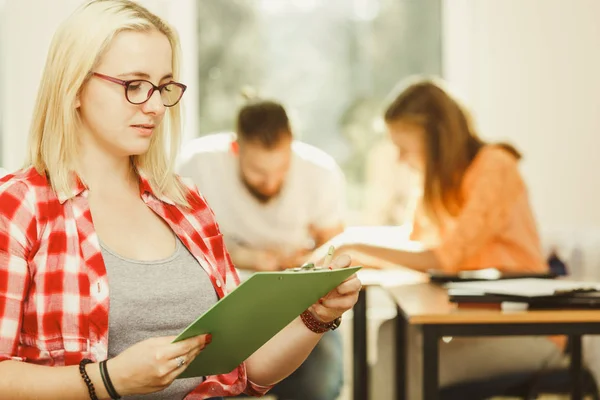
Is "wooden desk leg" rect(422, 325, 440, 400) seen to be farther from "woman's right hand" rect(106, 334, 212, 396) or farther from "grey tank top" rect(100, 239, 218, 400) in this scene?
"woman's right hand" rect(106, 334, 212, 396)

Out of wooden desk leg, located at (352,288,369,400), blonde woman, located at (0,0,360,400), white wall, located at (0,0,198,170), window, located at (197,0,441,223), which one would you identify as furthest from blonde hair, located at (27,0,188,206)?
window, located at (197,0,441,223)

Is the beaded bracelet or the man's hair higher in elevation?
the man's hair

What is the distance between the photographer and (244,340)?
134cm

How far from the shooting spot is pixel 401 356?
2801 mm

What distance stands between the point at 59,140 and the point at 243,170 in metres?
1.80

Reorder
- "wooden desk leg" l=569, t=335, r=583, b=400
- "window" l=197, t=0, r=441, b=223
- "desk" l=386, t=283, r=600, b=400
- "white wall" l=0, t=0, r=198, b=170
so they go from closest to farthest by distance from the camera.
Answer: "desk" l=386, t=283, r=600, b=400 < "wooden desk leg" l=569, t=335, r=583, b=400 < "white wall" l=0, t=0, r=198, b=170 < "window" l=197, t=0, r=441, b=223

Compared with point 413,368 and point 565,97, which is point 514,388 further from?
point 565,97

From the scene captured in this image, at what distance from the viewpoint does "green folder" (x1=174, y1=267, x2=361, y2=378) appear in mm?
1197

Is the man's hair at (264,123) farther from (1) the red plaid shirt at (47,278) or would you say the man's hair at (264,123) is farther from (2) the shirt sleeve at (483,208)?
(1) the red plaid shirt at (47,278)

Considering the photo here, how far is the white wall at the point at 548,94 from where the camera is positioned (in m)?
4.10

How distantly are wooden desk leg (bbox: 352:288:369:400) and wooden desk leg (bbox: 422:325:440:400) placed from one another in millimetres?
847

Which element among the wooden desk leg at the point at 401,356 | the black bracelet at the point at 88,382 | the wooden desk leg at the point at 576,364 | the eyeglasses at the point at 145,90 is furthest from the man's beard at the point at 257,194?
the black bracelet at the point at 88,382

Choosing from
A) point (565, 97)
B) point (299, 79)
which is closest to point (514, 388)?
point (565, 97)

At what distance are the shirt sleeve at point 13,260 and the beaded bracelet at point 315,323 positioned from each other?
1.61 ft
